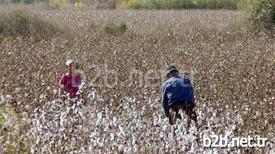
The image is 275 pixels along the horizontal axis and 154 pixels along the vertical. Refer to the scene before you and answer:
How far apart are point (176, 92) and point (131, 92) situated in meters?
3.14

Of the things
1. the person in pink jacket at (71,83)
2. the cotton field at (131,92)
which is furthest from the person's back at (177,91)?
the person in pink jacket at (71,83)

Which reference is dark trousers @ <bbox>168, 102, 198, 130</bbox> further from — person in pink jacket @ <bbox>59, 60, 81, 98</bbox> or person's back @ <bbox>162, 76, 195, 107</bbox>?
person in pink jacket @ <bbox>59, 60, 81, 98</bbox>

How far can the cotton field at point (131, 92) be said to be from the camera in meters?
6.99

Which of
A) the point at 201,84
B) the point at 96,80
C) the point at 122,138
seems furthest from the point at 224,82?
the point at 122,138

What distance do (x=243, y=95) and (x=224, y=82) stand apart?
1.54 metres

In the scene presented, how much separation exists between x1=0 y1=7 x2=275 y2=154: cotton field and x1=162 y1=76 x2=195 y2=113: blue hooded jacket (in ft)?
1.08

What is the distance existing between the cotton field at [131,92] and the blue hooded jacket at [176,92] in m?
0.33

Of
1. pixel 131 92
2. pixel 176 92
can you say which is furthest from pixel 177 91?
pixel 131 92

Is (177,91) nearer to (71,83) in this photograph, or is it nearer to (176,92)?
(176,92)

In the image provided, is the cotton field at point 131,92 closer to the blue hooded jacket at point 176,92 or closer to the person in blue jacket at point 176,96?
the person in blue jacket at point 176,96

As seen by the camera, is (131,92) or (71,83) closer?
(71,83)

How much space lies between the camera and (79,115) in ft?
27.8

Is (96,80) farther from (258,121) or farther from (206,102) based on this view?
(258,121)

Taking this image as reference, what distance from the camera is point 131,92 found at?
11.8 metres
